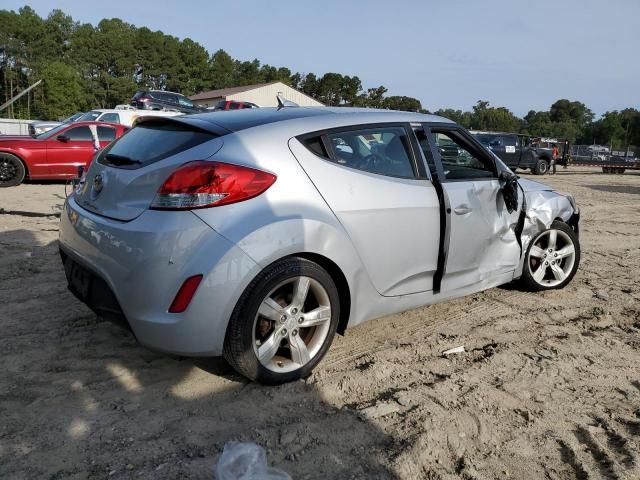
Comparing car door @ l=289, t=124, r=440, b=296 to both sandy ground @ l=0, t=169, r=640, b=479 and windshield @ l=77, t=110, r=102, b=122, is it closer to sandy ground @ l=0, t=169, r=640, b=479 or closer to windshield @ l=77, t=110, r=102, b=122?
sandy ground @ l=0, t=169, r=640, b=479

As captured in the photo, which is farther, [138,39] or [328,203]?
[138,39]

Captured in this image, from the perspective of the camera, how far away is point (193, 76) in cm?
9162

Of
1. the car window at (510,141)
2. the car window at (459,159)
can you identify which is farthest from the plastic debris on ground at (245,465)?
the car window at (510,141)

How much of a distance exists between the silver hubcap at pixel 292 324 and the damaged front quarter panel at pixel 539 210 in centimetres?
209

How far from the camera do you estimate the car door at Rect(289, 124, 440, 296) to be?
292 centimetres

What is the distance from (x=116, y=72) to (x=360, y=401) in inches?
3535

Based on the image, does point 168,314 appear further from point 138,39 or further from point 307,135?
point 138,39

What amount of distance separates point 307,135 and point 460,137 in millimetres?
1491

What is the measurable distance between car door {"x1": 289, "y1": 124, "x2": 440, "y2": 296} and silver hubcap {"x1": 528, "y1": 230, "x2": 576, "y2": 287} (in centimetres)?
157

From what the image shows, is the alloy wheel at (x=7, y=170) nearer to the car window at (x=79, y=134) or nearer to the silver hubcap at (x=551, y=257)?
the car window at (x=79, y=134)

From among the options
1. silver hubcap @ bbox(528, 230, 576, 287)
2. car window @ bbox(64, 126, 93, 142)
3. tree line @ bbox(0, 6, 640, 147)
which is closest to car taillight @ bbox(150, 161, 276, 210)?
silver hubcap @ bbox(528, 230, 576, 287)

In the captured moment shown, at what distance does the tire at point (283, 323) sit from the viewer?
2623 mm

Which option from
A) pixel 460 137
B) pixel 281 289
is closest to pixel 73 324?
pixel 281 289

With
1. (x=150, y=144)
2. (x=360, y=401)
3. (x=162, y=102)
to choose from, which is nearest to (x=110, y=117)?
(x=162, y=102)
